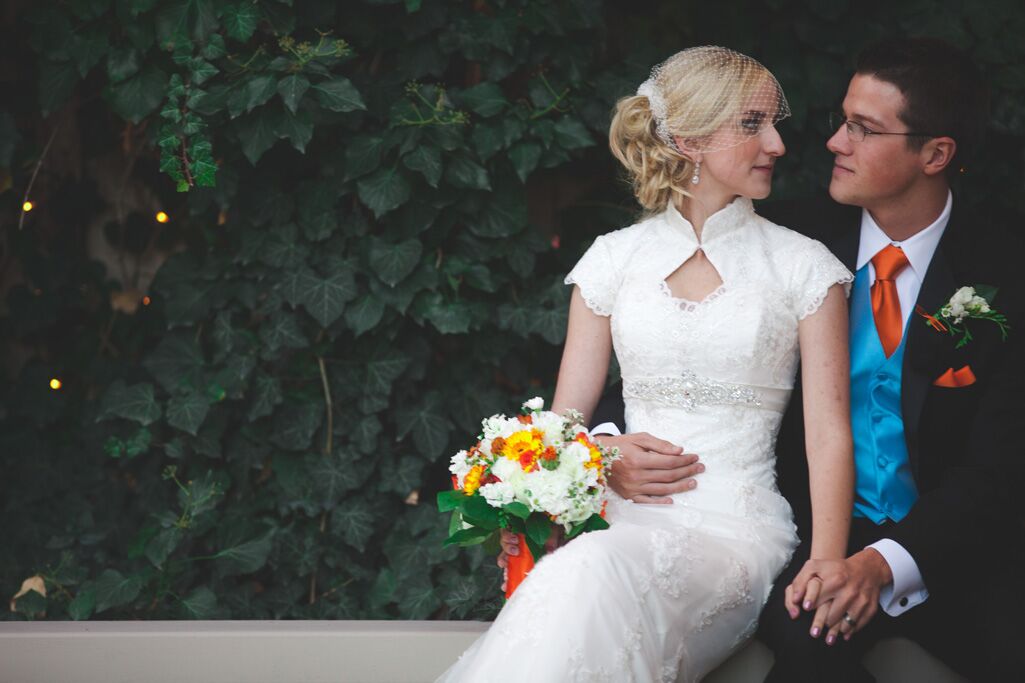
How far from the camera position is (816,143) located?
3.28 meters

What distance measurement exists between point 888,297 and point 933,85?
→ 0.49 metres

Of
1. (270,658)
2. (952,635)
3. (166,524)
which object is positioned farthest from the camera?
(166,524)

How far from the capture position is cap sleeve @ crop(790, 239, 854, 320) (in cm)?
232

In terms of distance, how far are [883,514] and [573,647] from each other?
0.89m

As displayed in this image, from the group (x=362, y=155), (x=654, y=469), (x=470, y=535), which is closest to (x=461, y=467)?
(x=470, y=535)

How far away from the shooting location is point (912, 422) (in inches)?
90.9

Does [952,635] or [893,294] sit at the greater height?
[893,294]

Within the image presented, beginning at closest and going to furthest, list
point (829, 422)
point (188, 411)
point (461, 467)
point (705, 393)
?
point (461, 467) < point (829, 422) < point (705, 393) < point (188, 411)

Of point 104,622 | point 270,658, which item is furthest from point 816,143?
point 104,622

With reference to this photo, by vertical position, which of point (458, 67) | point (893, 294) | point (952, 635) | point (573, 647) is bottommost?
point (952, 635)

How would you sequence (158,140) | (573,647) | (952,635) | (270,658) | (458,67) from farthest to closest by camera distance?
1. (458,67)
2. (158,140)
3. (270,658)
4. (952,635)
5. (573,647)

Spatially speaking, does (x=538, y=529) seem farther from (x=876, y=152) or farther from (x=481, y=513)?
(x=876, y=152)

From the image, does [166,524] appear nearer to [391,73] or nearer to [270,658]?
[270,658]

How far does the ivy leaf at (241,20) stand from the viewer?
2.88 meters
